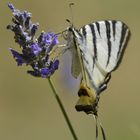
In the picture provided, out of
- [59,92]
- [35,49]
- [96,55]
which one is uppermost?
[35,49]

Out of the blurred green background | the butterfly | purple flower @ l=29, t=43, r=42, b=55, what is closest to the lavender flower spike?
purple flower @ l=29, t=43, r=42, b=55

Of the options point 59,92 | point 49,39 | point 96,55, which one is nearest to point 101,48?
point 96,55


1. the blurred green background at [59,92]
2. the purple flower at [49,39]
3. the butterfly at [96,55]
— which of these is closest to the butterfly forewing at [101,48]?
the butterfly at [96,55]

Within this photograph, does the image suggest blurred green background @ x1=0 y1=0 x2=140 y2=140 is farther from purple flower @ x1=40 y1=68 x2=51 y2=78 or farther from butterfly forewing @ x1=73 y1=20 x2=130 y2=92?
purple flower @ x1=40 y1=68 x2=51 y2=78

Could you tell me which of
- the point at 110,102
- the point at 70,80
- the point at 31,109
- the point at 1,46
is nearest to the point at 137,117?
the point at 110,102

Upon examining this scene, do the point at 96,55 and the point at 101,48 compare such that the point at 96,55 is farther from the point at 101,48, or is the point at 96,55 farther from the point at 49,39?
the point at 49,39

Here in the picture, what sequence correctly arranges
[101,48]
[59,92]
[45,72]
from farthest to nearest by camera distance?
[59,92]
[101,48]
[45,72]

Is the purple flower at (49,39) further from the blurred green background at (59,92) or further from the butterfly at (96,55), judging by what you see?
the blurred green background at (59,92)
